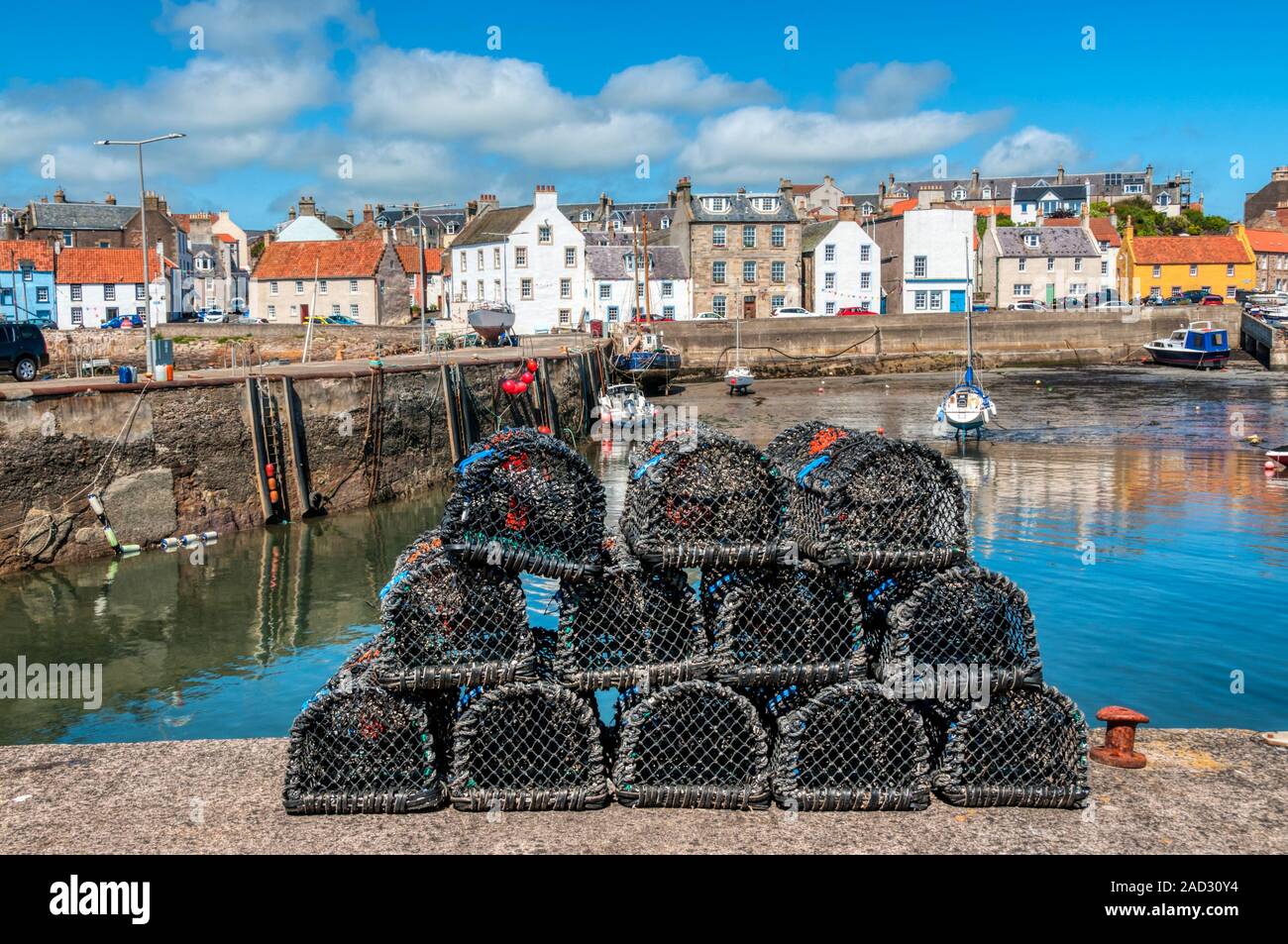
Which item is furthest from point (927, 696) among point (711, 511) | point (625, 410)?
point (625, 410)

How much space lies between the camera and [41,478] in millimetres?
18016

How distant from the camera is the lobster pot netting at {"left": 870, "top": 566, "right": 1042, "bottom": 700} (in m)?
5.20

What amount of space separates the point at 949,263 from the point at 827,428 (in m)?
61.2

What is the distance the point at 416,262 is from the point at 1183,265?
1934 inches

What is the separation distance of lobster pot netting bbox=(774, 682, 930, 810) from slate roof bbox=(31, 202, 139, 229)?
85.6m

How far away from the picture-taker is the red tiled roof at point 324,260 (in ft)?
203

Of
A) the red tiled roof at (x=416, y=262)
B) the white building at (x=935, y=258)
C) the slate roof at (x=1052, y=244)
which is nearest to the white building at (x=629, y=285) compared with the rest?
the white building at (x=935, y=258)

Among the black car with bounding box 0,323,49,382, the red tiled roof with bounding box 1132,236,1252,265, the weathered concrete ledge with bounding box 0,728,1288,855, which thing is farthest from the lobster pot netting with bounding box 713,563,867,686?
the red tiled roof with bounding box 1132,236,1252,265

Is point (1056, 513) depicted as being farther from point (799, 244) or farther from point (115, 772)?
point (799, 244)

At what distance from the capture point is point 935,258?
65.1 metres

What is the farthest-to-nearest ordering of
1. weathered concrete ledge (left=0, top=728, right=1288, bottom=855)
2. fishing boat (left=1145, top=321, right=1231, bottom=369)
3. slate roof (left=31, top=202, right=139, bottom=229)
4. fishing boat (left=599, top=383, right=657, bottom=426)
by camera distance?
slate roof (left=31, top=202, right=139, bottom=229) < fishing boat (left=1145, top=321, right=1231, bottom=369) < fishing boat (left=599, top=383, right=657, bottom=426) < weathered concrete ledge (left=0, top=728, right=1288, bottom=855)

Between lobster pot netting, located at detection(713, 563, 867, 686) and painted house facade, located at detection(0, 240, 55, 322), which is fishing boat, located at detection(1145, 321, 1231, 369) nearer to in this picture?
lobster pot netting, located at detection(713, 563, 867, 686)

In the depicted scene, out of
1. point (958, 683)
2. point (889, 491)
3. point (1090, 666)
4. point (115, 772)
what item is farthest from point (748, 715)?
point (1090, 666)

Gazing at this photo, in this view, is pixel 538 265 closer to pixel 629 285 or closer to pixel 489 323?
pixel 629 285
